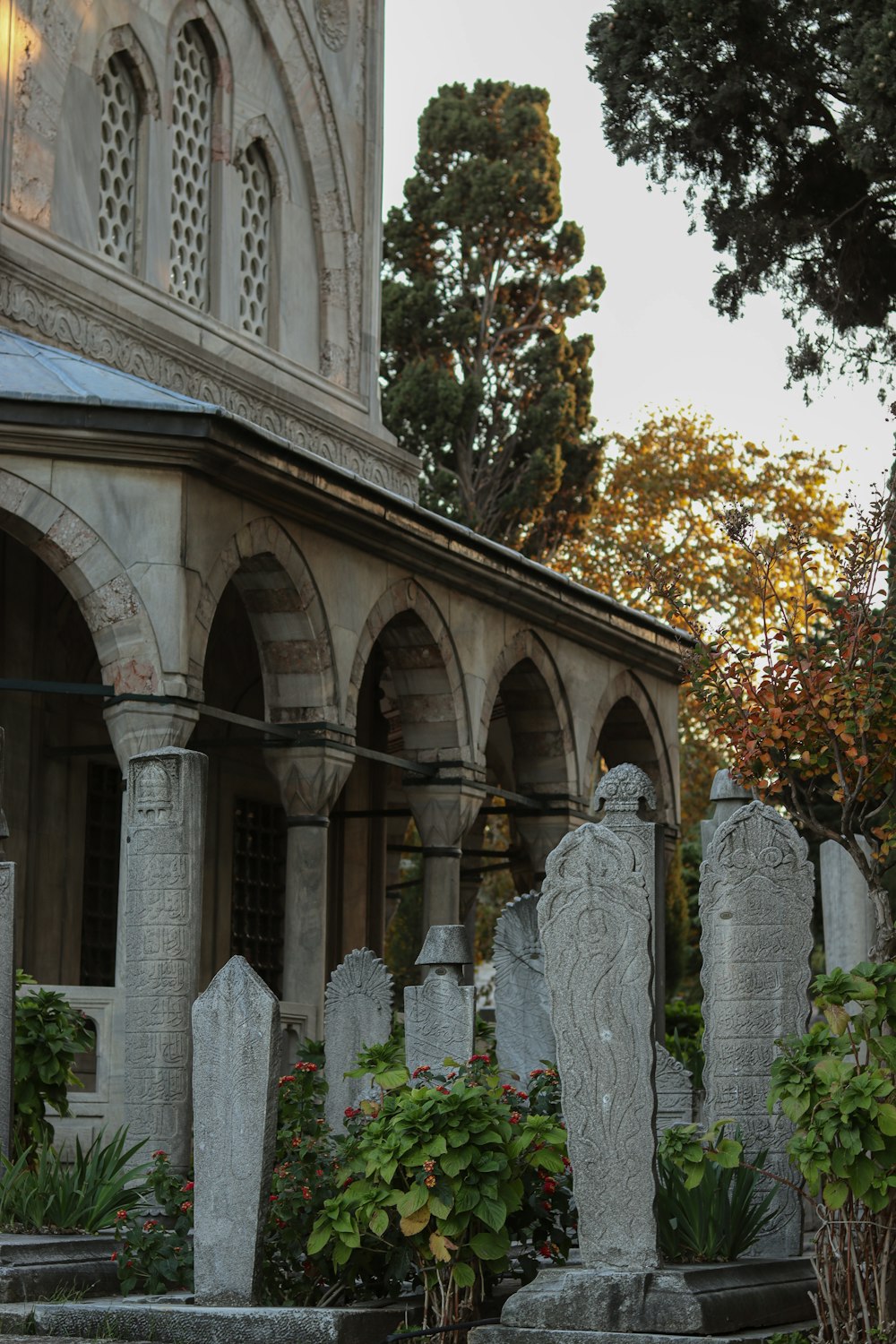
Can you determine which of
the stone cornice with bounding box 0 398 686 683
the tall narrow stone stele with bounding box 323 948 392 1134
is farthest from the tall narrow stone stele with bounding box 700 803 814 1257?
the stone cornice with bounding box 0 398 686 683

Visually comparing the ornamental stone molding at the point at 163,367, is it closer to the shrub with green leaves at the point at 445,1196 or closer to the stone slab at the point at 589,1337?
the shrub with green leaves at the point at 445,1196

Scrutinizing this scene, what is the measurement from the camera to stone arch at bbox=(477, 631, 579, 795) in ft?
62.3

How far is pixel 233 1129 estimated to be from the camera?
7.91 meters

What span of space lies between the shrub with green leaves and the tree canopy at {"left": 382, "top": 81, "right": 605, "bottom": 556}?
24641 mm

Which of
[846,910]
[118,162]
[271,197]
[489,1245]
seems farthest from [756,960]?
[271,197]

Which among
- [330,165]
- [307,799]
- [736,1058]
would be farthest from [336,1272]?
[330,165]

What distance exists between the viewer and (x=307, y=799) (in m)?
15.4

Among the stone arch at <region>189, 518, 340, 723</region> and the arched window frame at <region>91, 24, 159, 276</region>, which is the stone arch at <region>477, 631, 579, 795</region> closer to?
the stone arch at <region>189, 518, 340, 723</region>

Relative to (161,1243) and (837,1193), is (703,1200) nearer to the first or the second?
(837,1193)

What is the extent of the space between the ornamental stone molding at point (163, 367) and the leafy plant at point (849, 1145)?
325 inches

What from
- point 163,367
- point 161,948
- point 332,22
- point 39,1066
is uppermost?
point 332,22

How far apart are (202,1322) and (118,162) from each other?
12698 millimetres

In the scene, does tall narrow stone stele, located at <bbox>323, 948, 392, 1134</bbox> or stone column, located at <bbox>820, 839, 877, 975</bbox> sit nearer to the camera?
tall narrow stone stele, located at <bbox>323, 948, 392, 1134</bbox>

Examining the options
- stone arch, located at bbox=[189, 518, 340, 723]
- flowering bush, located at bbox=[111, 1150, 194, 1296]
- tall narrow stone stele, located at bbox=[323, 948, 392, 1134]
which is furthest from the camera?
stone arch, located at bbox=[189, 518, 340, 723]
